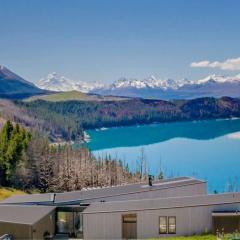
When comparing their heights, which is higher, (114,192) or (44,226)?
(114,192)

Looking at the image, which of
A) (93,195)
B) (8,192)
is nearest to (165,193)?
(93,195)

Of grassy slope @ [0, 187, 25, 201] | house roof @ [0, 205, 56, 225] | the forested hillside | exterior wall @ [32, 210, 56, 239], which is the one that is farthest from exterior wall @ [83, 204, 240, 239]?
the forested hillside

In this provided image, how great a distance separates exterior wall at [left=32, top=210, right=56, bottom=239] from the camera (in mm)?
35397

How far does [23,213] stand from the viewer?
124 feet

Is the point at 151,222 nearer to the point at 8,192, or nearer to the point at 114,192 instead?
the point at 114,192

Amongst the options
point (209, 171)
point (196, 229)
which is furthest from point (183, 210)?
point (209, 171)

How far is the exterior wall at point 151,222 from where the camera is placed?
1398 inches

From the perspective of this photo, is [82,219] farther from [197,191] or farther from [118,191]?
[197,191]

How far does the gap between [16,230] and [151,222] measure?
30.1 feet

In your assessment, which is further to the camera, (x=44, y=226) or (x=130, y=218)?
(x=44, y=226)

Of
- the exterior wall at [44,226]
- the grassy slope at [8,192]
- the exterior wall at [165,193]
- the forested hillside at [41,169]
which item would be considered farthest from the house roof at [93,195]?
the forested hillside at [41,169]

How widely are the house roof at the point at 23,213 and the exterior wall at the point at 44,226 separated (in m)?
0.30

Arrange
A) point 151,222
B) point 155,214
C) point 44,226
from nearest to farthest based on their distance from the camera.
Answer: point 155,214 → point 151,222 → point 44,226

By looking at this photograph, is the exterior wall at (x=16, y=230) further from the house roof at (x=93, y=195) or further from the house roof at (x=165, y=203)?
the house roof at (x=93, y=195)
